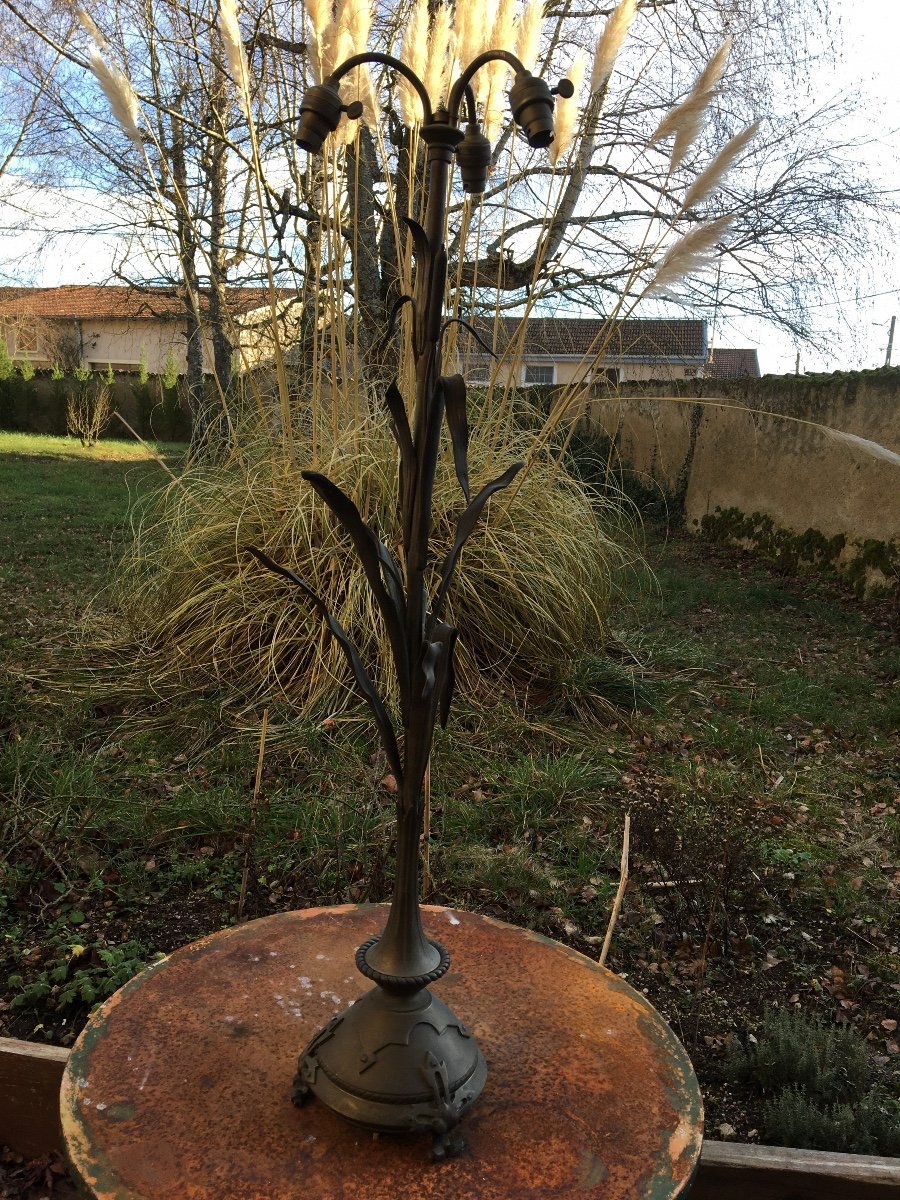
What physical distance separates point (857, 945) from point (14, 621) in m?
3.74

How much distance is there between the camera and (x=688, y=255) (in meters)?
2.53

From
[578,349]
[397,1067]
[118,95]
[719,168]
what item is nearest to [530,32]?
[719,168]

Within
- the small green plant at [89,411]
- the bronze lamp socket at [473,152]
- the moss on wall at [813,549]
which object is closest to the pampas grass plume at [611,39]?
the bronze lamp socket at [473,152]

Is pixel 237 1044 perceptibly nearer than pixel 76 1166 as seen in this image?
No

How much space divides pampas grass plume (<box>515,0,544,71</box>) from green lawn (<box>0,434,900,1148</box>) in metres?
2.10

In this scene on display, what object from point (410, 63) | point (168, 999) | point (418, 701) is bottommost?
point (168, 999)

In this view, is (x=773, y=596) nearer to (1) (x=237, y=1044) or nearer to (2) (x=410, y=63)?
(2) (x=410, y=63)

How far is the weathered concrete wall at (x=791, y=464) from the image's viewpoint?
5.46m

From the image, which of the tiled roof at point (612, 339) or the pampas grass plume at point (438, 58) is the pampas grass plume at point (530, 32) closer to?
the pampas grass plume at point (438, 58)

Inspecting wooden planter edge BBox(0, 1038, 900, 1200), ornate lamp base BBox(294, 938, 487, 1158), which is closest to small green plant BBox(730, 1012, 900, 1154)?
wooden planter edge BBox(0, 1038, 900, 1200)

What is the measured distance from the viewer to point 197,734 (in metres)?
3.01

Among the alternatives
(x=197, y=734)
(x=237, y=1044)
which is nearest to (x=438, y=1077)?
(x=237, y=1044)

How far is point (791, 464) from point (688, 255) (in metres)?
4.16

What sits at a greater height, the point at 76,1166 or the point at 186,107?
the point at 186,107
